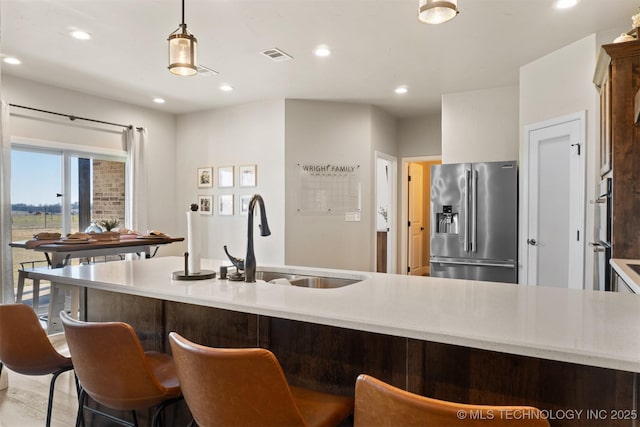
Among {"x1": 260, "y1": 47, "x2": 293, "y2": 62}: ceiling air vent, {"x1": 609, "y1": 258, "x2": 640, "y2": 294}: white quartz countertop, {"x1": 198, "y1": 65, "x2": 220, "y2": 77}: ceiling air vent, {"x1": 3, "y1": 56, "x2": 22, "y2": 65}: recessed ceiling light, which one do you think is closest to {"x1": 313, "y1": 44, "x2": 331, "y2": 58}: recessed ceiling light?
{"x1": 260, "y1": 47, "x2": 293, "y2": 62}: ceiling air vent

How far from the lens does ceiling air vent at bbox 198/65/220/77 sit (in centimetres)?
426

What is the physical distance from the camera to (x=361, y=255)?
5.80 meters

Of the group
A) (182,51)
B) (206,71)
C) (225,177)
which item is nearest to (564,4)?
(182,51)

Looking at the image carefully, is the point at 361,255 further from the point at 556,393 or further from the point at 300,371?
the point at 556,393

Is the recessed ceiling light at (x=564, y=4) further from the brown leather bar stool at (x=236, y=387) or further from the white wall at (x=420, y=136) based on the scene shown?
the white wall at (x=420, y=136)

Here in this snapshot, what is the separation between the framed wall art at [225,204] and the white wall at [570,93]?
3.87 metres

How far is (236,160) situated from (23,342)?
430 cm

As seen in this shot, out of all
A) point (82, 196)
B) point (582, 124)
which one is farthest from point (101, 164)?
point (582, 124)

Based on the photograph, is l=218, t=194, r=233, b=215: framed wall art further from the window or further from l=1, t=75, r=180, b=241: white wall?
the window

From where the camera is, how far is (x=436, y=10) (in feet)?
5.29

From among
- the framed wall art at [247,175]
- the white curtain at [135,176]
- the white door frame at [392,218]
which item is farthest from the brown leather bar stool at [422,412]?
the white door frame at [392,218]

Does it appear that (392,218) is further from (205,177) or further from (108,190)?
(108,190)

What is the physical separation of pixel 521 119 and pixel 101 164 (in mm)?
5223

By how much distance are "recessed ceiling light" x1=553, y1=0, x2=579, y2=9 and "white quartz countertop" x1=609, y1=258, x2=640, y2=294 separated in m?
1.82
